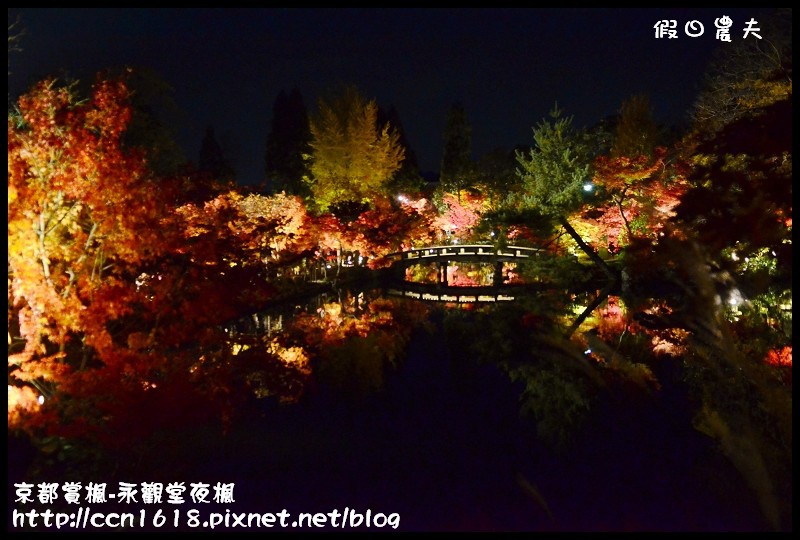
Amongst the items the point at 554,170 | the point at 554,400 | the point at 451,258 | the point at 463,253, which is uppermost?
the point at 554,170

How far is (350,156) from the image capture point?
87.8 feet

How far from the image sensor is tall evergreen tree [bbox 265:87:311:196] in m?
33.8

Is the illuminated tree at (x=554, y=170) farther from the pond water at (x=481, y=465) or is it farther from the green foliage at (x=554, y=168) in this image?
the pond water at (x=481, y=465)

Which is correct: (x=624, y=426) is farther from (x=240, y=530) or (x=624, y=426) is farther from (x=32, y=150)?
(x=32, y=150)

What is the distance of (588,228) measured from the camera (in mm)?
22609

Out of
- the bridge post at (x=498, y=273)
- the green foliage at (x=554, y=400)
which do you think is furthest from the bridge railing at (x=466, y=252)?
the green foliage at (x=554, y=400)

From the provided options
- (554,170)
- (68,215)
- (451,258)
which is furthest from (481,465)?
(554,170)

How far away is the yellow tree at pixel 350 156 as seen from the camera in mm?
26562

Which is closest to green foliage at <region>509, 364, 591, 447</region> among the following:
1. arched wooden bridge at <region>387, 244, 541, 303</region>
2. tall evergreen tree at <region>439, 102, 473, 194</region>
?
arched wooden bridge at <region>387, 244, 541, 303</region>

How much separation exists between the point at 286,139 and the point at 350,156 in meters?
9.47

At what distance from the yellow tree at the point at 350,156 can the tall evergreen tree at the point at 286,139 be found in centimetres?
674

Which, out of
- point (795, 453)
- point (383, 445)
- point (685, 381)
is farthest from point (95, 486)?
point (685, 381)

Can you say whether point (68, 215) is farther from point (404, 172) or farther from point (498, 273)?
point (404, 172)

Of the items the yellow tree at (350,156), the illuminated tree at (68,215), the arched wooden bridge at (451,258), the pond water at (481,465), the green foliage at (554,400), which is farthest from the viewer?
the yellow tree at (350,156)
